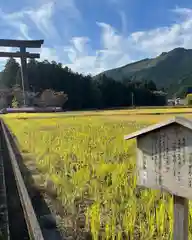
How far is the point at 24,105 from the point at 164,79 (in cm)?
12041

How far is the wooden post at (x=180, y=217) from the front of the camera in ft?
6.02

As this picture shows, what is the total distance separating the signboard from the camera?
1684 millimetres

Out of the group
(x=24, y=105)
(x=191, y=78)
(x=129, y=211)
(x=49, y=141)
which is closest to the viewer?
(x=129, y=211)

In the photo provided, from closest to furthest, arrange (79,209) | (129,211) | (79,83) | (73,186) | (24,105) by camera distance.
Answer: (129,211) → (79,209) → (73,186) → (24,105) → (79,83)

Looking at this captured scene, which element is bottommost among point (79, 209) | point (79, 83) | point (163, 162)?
point (79, 209)

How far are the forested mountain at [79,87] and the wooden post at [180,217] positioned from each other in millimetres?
50178

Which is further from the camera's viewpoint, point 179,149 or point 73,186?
point 73,186

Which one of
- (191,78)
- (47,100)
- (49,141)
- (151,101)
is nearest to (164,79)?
(191,78)

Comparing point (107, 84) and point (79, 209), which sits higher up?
point (107, 84)

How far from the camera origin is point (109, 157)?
538 centimetres

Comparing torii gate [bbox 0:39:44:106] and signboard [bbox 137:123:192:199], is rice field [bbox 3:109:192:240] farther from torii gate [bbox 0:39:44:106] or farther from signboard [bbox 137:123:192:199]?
torii gate [bbox 0:39:44:106]

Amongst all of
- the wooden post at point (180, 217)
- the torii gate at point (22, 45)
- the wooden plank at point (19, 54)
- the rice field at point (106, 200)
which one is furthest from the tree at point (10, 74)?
the wooden post at point (180, 217)

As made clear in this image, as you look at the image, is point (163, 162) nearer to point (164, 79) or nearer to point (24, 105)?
point (24, 105)

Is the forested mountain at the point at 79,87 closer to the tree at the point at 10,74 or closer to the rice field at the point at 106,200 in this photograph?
the tree at the point at 10,74
